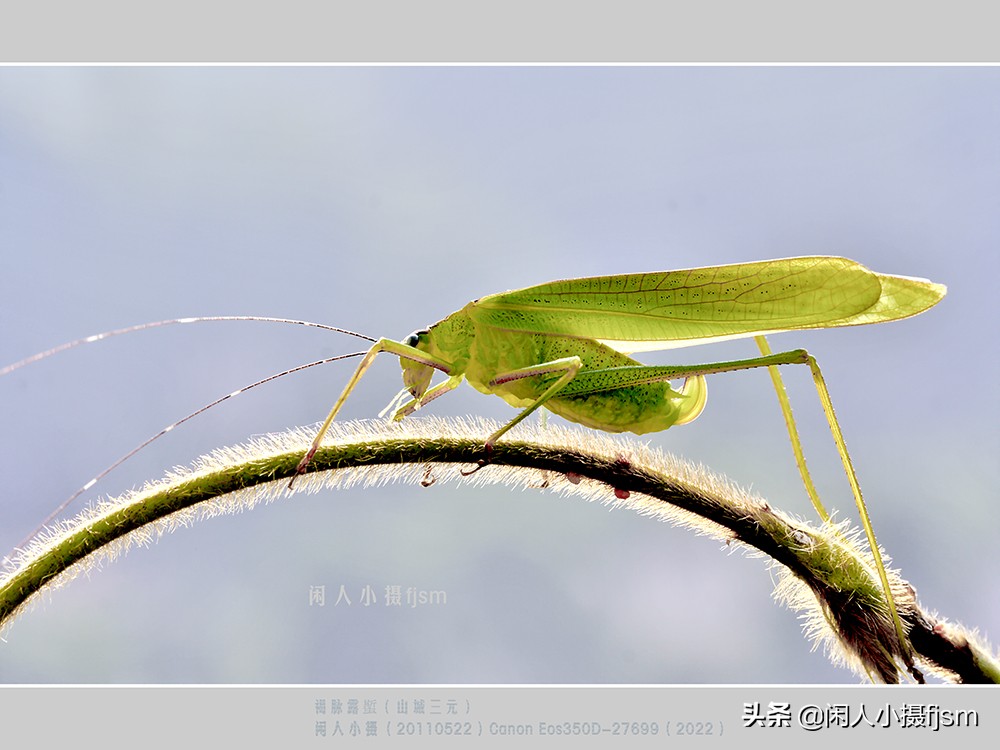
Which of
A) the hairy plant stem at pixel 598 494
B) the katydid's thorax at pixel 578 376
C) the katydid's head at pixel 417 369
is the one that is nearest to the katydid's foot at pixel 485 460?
the hairy plant stem at pixel 598 494

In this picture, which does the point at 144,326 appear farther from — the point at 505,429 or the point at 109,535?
the point at 505,429

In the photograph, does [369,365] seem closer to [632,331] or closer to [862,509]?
[632,331]

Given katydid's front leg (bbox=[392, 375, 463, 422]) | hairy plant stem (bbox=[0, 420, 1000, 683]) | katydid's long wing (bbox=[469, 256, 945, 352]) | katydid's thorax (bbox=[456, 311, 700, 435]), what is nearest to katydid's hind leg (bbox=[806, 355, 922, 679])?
hairy plant stem (bbox=[0, 420, 1000, 683])

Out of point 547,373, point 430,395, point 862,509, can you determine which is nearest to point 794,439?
point 862,509

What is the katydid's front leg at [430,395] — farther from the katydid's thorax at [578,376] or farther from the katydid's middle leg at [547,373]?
the katydid's middle leg at [547,373]

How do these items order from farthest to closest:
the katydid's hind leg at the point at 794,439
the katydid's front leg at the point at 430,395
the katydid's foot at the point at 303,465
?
1. the katydid's front leg at the point at 430,395
2. the katydid's hind leg at the point at 794,439
3. the katydid's foot at the point at 303,465

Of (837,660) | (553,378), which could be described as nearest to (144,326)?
(553,378)

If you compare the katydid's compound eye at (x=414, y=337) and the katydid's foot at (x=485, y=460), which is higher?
the katydid's compound eye at (x=414, y=337)
